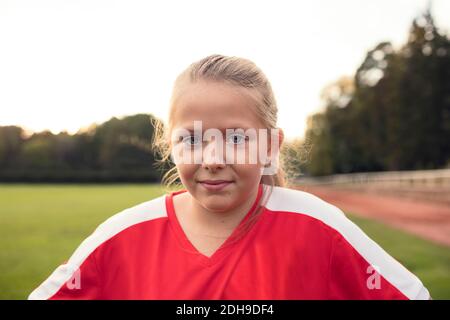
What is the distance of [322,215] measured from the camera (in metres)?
1.49

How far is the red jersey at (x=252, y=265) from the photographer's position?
141 centimetres

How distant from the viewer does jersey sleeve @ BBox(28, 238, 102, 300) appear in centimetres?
148

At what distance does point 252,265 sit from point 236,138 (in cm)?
37

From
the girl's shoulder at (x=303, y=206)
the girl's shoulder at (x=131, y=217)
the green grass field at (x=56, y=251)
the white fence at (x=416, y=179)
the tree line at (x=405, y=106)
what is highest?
the tree line at (x=405, y=106)

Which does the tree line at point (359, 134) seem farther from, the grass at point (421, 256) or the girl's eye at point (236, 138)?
the girl's eye at point (236, 138)

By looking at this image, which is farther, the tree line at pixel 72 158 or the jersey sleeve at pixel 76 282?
the tree line at pixel 72 158

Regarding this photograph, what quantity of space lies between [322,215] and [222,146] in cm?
37

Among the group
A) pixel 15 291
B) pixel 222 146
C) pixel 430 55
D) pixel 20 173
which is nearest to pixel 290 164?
pixel 222 146

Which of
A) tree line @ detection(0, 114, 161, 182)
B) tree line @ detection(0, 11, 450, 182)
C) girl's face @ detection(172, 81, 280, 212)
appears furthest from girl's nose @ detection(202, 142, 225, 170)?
tree line @ detection(0, 114, 161, 182)

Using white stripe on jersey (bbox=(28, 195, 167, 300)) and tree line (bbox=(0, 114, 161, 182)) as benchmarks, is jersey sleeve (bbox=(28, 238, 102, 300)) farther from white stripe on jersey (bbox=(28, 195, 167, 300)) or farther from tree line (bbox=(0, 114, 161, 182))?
tree line (bbox=(0, 114, 161, 182))

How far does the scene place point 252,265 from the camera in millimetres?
1437

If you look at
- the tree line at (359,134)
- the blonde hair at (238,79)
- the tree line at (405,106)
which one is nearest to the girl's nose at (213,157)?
the blonde hair at (238,79)

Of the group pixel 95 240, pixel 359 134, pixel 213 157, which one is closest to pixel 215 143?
pixel 213 157
